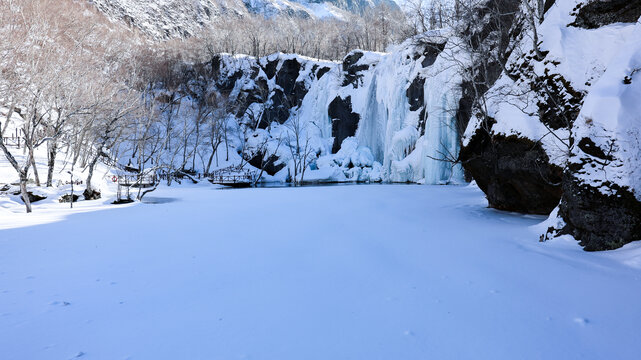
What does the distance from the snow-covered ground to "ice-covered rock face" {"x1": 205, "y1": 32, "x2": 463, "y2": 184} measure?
33.6ft

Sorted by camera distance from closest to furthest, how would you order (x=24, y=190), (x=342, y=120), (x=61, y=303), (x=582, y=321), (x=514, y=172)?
(x=582, y=321) < (x=61, y=303) < (x=514, y=172) < (x=24, y=190) < (x=342, y=120)

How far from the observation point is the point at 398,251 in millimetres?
4258

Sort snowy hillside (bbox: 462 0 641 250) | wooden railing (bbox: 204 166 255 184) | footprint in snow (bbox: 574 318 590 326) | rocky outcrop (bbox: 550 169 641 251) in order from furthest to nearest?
wooden railing (bbox: 204 166 255 184)
snowy hillside (bbox: 462 0 641 250)
rocky outcrop (bbox: 550 169 641 251)
footprint in snow (bbox: 574 318 590 326)

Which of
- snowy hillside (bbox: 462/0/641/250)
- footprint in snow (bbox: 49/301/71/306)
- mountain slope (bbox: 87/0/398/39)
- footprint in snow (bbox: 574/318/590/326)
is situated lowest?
footprint in snow (bbox: 574/318/590/326)

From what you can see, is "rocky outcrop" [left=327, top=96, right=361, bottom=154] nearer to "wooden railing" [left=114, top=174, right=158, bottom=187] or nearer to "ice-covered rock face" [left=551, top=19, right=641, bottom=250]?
"wooden railing" [left=114, top=174, right=158, bottom=187]

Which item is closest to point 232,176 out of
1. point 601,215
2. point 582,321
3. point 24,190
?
point 24,190

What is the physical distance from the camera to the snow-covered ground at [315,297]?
196cm

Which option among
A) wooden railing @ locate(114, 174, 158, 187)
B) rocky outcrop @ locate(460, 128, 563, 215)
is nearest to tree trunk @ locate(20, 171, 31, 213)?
wooden railing @ locate(114, 174, 158, 187)

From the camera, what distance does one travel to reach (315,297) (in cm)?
274

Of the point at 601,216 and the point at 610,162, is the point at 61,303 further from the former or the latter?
the point at 610,162

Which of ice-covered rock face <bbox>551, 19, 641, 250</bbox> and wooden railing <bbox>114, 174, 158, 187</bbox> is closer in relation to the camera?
ice-covered rock face <bbox>551, 19, 641, 250</bbox>

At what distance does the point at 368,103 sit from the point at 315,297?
28.5m

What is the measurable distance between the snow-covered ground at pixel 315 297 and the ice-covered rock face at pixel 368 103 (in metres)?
10.2

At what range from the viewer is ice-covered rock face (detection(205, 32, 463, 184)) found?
749 inches
